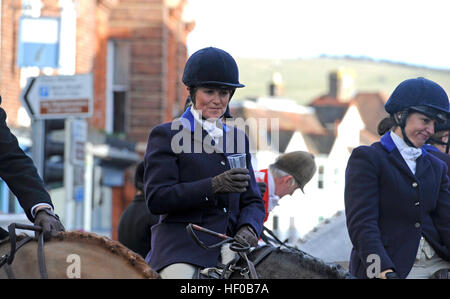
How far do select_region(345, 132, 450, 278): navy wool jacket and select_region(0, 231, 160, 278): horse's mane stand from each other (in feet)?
4.62

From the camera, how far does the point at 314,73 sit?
11906cm

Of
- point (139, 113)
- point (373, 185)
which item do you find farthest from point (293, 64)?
point (373, 185)

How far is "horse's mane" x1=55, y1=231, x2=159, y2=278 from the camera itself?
13.2ft

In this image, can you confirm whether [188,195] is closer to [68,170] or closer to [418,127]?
[418,127]

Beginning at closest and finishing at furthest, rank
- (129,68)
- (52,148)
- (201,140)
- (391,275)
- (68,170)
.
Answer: (391,275) → (201,140) → (68,170) → (52,148) → (129,68)

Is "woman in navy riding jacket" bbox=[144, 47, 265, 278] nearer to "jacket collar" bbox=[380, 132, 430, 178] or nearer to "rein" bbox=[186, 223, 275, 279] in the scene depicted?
"rein" bbox=[186, 223, 275, 279]

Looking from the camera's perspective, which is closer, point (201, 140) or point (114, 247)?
point (114, 247)

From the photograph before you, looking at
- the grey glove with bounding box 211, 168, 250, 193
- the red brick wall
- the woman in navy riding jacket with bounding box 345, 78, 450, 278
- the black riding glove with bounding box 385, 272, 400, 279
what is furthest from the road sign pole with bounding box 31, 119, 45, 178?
the red brick wall

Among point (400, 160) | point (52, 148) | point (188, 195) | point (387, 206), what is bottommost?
point (52, 148)

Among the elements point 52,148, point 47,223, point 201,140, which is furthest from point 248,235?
point 52,148

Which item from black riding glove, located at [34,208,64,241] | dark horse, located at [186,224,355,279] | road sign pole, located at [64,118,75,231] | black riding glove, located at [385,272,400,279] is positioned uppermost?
black riding glove, located at [34,208,64,241]

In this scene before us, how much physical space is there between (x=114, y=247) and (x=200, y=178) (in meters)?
0.87

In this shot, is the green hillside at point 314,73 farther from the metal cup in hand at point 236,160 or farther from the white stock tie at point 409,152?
the metal cup in hand at point 236,160

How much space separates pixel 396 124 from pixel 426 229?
583 millimetres
